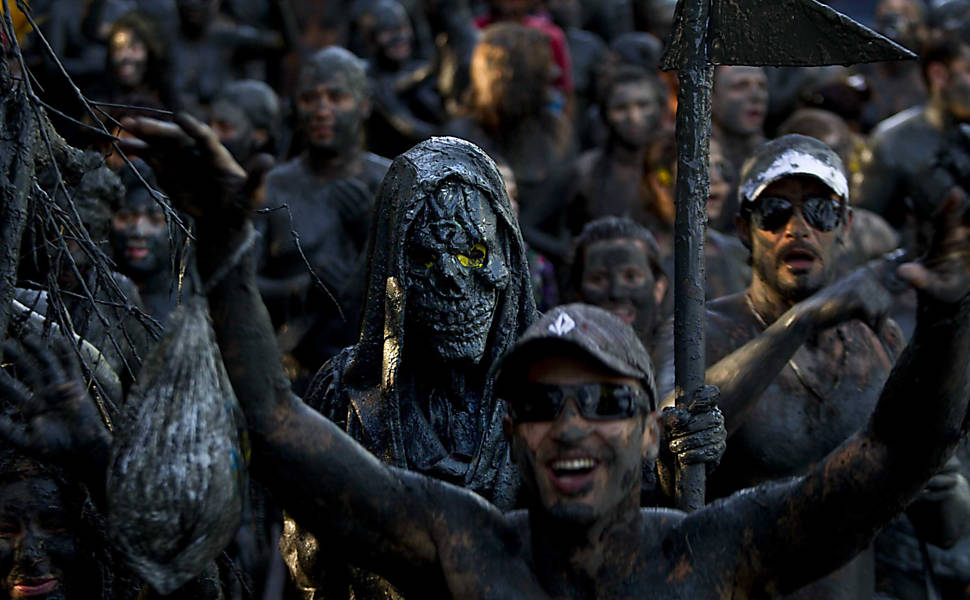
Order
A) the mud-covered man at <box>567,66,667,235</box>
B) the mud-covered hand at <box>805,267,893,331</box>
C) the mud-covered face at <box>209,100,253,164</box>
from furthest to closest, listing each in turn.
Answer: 1. the mud-covered face at <box>209,100,253,164</box>
2. the mud-covered man at <box>567,66,667,235</box>
3. the mud-covered hand at <box>805,267,893,331</box>

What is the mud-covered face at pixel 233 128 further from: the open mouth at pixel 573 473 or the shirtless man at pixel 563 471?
the open mouth at pixel 573 473

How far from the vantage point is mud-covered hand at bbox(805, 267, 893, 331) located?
5.78 m

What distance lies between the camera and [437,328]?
517 cm

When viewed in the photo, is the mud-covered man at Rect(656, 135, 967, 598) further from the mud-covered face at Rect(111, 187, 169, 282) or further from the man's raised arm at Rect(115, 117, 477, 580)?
the mud-covered face at Rect(111, 187, 169, 282)

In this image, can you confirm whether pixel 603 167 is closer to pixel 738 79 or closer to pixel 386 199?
pixel 738 79

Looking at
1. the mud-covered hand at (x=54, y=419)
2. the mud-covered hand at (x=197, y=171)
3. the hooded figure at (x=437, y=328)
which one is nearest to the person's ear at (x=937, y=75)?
the hooded figure at (x=437, y=328)

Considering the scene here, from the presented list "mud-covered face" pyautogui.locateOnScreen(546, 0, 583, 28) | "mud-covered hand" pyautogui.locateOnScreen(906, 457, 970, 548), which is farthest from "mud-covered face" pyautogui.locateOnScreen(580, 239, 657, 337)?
"mud-covered face" pyautogui.locateOnScreen(546, 0, 583, 28)

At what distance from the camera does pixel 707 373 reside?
600 cm

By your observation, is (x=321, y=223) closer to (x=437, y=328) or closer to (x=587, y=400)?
(x=437, y=328)

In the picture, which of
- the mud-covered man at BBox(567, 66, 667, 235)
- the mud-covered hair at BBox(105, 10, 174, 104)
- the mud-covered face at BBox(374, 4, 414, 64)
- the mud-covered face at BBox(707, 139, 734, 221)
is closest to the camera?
the mud-covered face at BBox(707, 139, 734, 221)

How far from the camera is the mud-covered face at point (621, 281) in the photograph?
301 inches

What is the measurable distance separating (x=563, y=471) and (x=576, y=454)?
0.05 m

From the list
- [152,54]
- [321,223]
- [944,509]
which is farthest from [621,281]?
[152,54]

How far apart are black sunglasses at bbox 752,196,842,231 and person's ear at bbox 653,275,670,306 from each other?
1504mm
